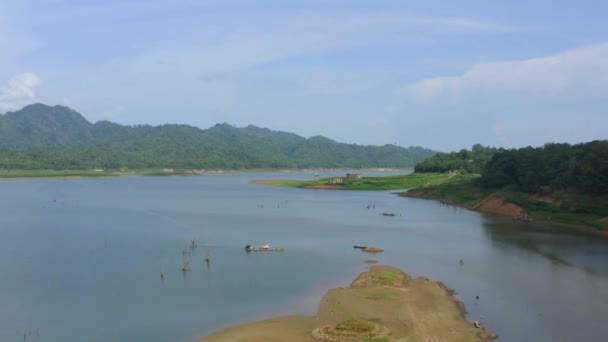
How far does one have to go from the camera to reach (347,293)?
32438mm

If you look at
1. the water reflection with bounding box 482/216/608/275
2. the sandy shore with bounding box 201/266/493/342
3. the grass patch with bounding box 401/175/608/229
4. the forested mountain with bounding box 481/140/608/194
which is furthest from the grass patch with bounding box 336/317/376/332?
the forested mountain with bounding box 481/140/608/194

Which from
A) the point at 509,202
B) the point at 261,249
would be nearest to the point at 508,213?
the point at 509,202

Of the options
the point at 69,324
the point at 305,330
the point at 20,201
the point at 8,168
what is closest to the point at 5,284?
the point at 69,324

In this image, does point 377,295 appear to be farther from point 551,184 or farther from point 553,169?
point 553,169

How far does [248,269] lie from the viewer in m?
39.8

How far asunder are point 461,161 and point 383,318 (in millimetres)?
129654

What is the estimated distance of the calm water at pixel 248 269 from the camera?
27.5 metres

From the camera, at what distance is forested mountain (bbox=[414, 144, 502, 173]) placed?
147 m

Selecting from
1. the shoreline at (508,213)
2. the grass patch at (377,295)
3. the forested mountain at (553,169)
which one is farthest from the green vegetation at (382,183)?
the grass patch at (377,295)

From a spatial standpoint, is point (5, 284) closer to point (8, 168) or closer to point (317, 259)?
point (317, 259)

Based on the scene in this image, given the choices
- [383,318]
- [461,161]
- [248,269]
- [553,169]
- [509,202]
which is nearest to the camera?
[383,318]

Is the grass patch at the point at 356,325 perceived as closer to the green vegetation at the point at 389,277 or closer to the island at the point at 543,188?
the green vegetation at the point at 389,277

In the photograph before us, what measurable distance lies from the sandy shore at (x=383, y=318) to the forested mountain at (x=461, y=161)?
383ft

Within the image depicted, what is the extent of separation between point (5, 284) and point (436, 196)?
84986mm
